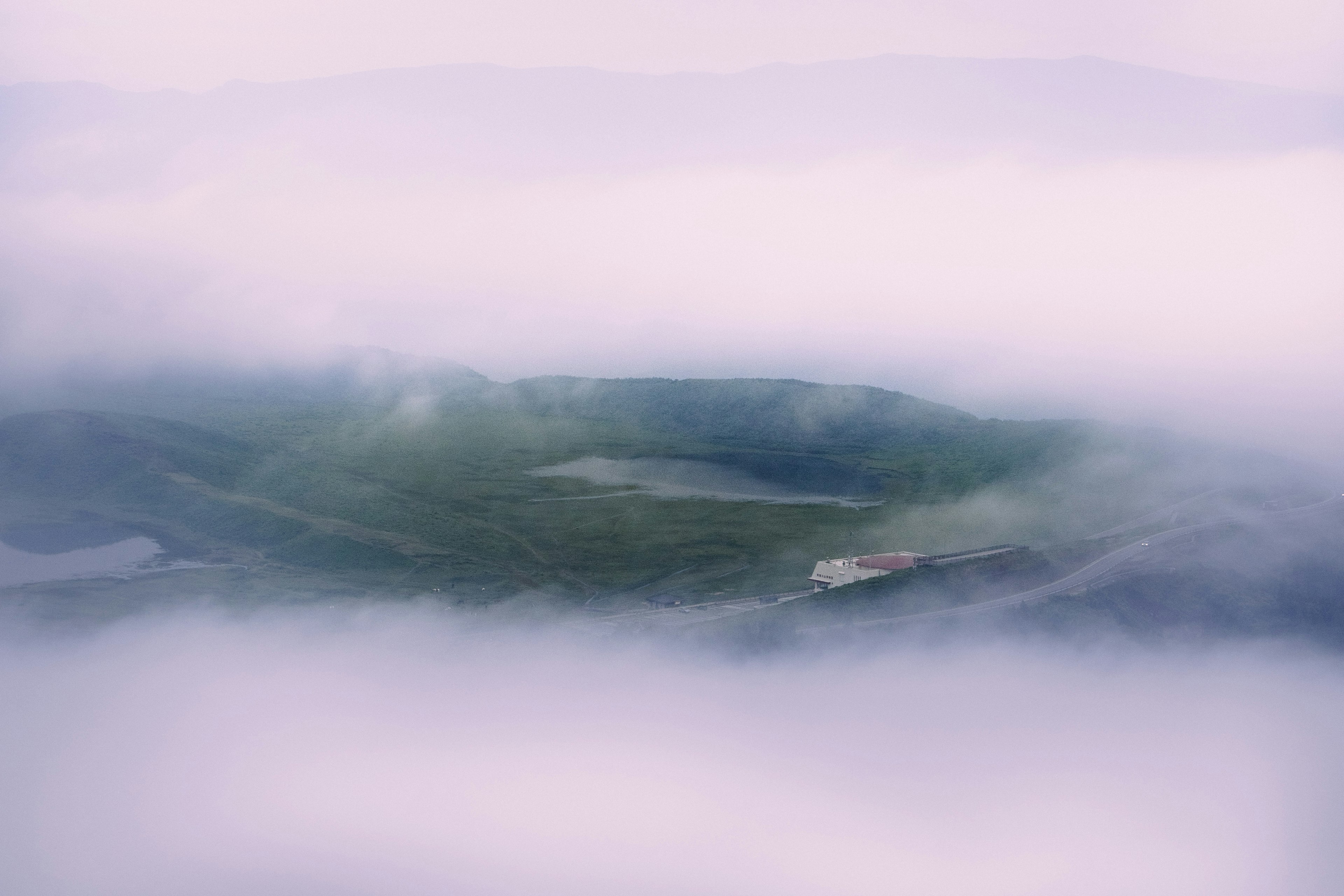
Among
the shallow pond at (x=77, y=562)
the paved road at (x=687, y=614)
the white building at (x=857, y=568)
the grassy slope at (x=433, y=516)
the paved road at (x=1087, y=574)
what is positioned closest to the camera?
the paved road at (x=1087, y=574)

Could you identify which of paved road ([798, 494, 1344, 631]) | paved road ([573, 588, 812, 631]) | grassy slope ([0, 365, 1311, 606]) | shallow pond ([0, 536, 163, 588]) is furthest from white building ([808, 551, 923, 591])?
shallow pond ([0, 536, 163, 588])

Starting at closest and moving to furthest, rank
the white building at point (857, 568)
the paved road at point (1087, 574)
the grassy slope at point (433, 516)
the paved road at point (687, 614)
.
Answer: the paved road at point (1087, 574) < the paved road at point (687, 614) < the white building at point (857, 568) < the grassy slope at point (433, 516)

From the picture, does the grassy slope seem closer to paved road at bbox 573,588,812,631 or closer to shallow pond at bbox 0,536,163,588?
shallow pond at bbox 0,536,163,588

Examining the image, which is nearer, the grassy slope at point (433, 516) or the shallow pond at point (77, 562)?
the shallow pond at point (77, 562)

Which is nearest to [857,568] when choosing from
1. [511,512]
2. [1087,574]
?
[1087,574]

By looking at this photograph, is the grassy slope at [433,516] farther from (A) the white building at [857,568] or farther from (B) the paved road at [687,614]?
(A) the white building at [857,568]

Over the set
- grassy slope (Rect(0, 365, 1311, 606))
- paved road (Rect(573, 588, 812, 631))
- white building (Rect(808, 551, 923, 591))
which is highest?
grassy slope (Rect(0, 365, 1311, 606))

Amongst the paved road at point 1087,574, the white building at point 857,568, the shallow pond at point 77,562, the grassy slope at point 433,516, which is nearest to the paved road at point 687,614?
the white building at point 857,568
